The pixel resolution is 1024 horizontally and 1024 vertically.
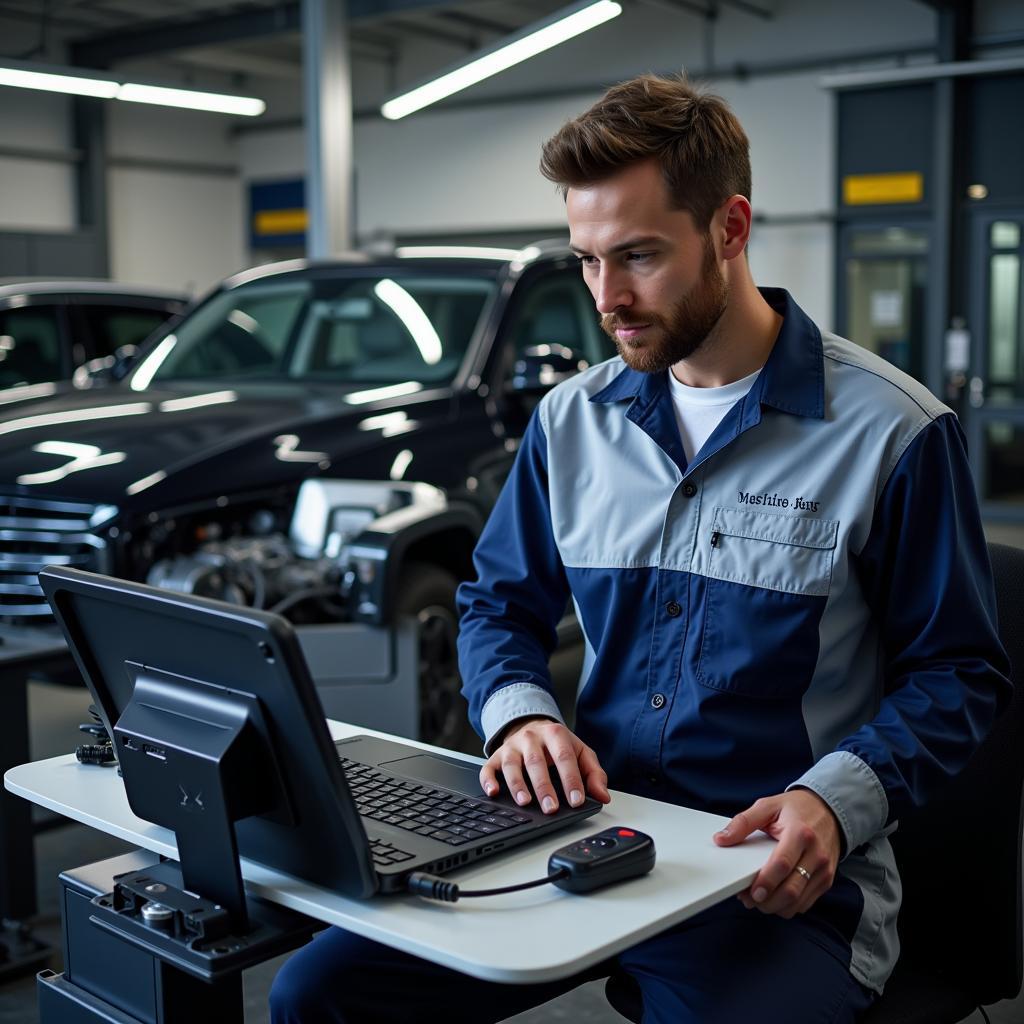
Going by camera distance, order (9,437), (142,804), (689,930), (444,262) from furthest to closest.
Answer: (444,262) < (9,437) < (689,930) < (142,804)

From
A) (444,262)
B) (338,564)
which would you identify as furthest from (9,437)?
(444,262)

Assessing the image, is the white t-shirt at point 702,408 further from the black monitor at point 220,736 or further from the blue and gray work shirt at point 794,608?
the black monitor at point 220,736

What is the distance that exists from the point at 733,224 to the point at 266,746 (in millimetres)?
985

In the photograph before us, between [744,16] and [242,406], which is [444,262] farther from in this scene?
[744,16]

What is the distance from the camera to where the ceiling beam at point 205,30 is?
941 cm

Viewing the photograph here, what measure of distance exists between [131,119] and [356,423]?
11617 millimetres

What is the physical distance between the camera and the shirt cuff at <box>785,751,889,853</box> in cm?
147

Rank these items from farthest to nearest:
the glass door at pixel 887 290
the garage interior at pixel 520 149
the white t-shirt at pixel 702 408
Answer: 1. the glass door at pixel 887 290
2. the garage interior at pixel 520 149
3. the white t-shirt at pixel 702 408

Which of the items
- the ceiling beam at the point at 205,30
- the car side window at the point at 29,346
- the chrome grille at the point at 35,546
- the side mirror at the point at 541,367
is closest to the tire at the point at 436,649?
the side mirror at the point at 541,367

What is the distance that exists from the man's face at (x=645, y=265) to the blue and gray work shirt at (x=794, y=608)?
12cm

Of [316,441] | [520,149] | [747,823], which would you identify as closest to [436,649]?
[316,441]

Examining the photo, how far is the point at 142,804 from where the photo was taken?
1.35 metres

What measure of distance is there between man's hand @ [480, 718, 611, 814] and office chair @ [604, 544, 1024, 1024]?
12.4 inches

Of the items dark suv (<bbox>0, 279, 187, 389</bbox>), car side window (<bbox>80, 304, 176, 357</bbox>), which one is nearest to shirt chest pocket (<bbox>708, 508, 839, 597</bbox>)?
dark suv (<bbox>0, 279, 187, 389</bbox>)
